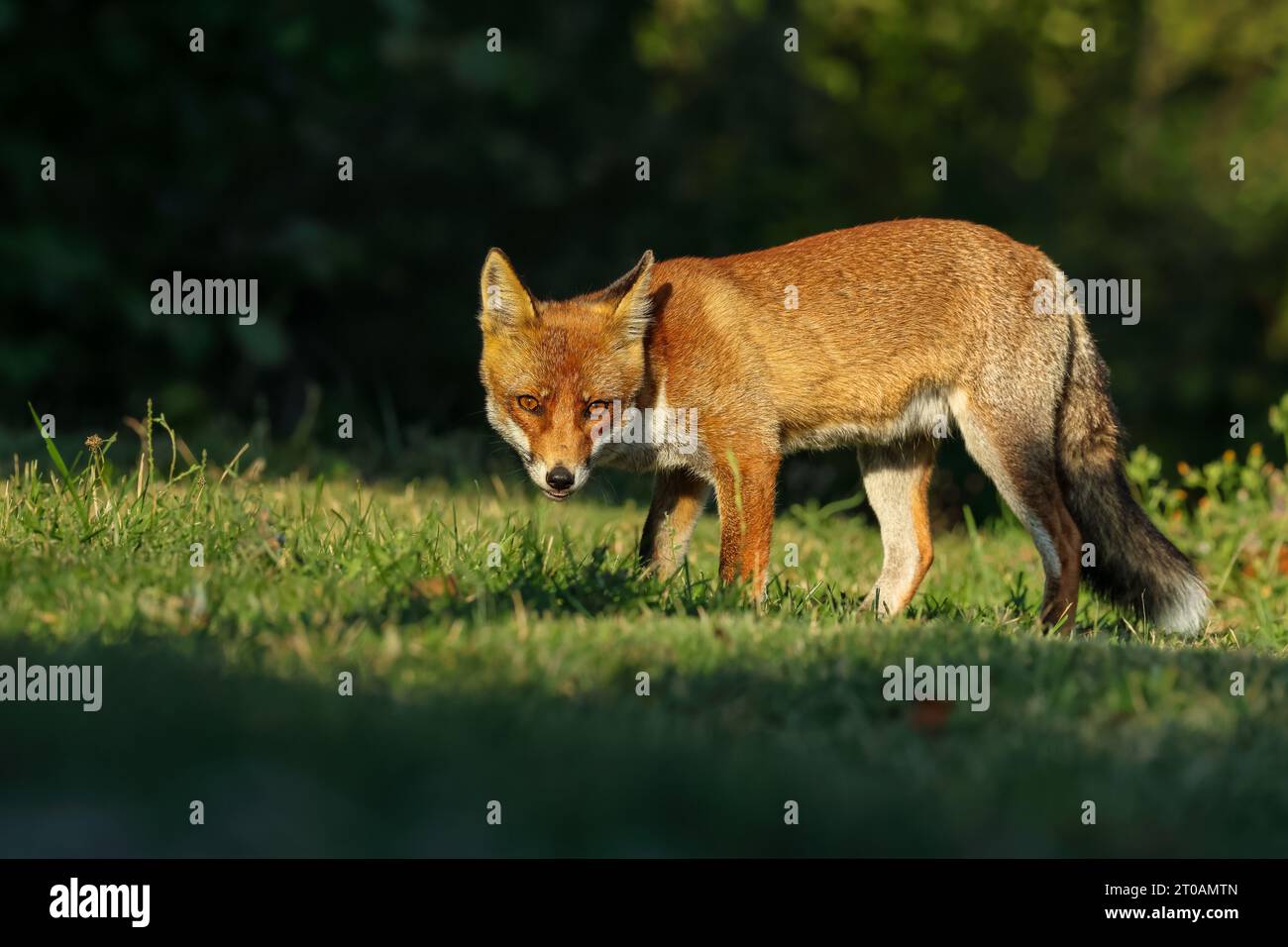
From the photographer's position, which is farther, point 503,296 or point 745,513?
point 503,296

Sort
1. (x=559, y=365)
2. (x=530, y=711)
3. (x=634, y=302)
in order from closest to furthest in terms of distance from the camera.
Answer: (x=530, y=711), (x=559, y=365), (x=634, y=302)

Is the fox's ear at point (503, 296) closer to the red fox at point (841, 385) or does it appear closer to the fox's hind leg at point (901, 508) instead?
the red fox at point (841, 385)

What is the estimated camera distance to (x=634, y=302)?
6.39 metres

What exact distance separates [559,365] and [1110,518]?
105 inches

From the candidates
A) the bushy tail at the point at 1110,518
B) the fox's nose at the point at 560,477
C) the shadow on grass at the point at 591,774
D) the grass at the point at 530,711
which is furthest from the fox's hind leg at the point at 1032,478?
the shadow on grass at the point at 591,774

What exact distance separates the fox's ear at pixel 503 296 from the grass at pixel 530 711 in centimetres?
96

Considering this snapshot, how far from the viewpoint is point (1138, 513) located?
23.0ft

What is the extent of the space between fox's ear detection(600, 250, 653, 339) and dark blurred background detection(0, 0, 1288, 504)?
3.63 meters

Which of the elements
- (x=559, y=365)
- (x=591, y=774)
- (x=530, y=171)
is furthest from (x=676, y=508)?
(x=530, y=171)

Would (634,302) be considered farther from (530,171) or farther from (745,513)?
(530,171)

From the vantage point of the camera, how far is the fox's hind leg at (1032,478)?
6.69m

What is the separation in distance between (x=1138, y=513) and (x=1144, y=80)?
57.1ft

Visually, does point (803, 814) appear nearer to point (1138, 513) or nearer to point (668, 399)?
point (668, 399)

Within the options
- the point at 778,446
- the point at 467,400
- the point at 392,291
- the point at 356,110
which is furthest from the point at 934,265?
the point at 356,110
